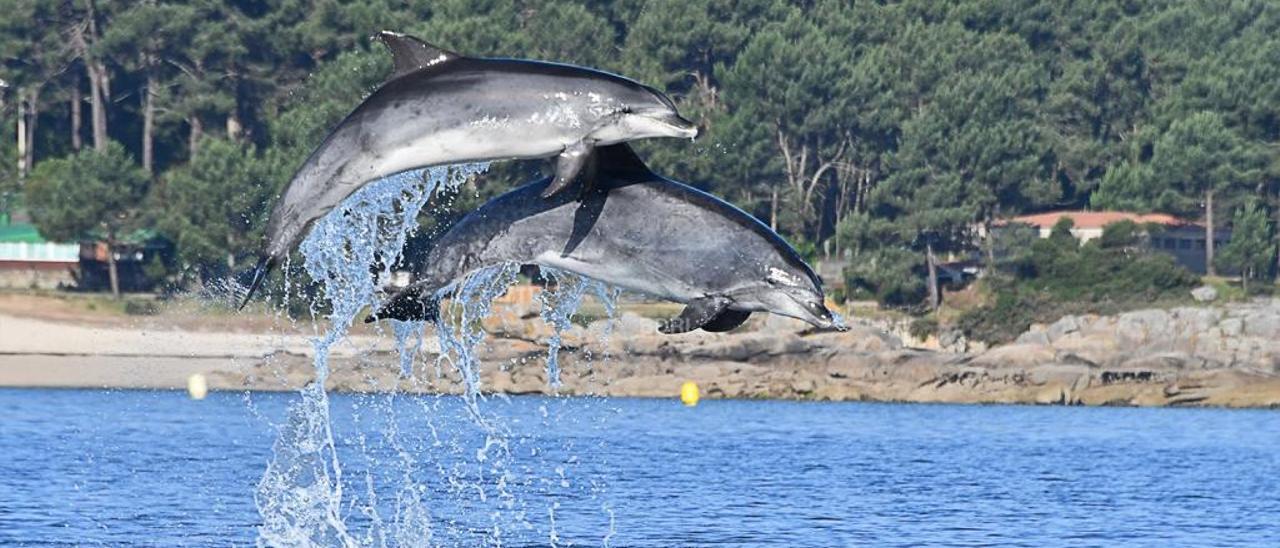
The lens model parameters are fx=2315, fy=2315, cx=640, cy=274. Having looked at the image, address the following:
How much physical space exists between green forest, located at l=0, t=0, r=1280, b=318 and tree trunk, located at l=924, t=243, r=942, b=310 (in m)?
0.19

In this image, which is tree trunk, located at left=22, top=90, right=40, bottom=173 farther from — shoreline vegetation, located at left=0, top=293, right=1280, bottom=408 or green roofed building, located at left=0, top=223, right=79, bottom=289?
shoreline vegetation, located at left=0, top=293, right=1280, bottom=408

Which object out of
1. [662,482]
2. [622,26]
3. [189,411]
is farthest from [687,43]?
[662,482]

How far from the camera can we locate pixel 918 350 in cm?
6931

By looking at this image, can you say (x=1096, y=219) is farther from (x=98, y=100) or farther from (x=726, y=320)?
(x=726, y=320)

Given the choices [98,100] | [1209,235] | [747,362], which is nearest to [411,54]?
[747,362]

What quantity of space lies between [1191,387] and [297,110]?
99.5ft

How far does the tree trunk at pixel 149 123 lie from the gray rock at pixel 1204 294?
37.2 meters

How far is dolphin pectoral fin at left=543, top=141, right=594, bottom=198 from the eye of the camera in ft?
45.3

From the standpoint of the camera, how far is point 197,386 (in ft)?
220

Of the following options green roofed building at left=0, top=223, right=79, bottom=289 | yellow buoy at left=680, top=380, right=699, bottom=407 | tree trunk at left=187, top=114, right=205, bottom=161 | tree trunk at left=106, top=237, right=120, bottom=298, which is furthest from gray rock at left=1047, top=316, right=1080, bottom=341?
green roofed building at left=0, top=223, right=79, bottom=289

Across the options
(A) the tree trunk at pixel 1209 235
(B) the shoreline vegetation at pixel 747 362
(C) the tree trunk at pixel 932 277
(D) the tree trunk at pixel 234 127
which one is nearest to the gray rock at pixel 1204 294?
(A) the tree trunk at pixel 1209 235

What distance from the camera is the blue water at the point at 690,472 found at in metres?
32.5

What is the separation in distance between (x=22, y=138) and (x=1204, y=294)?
44047 millimetres

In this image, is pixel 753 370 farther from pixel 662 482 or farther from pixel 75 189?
pixel 662 482
